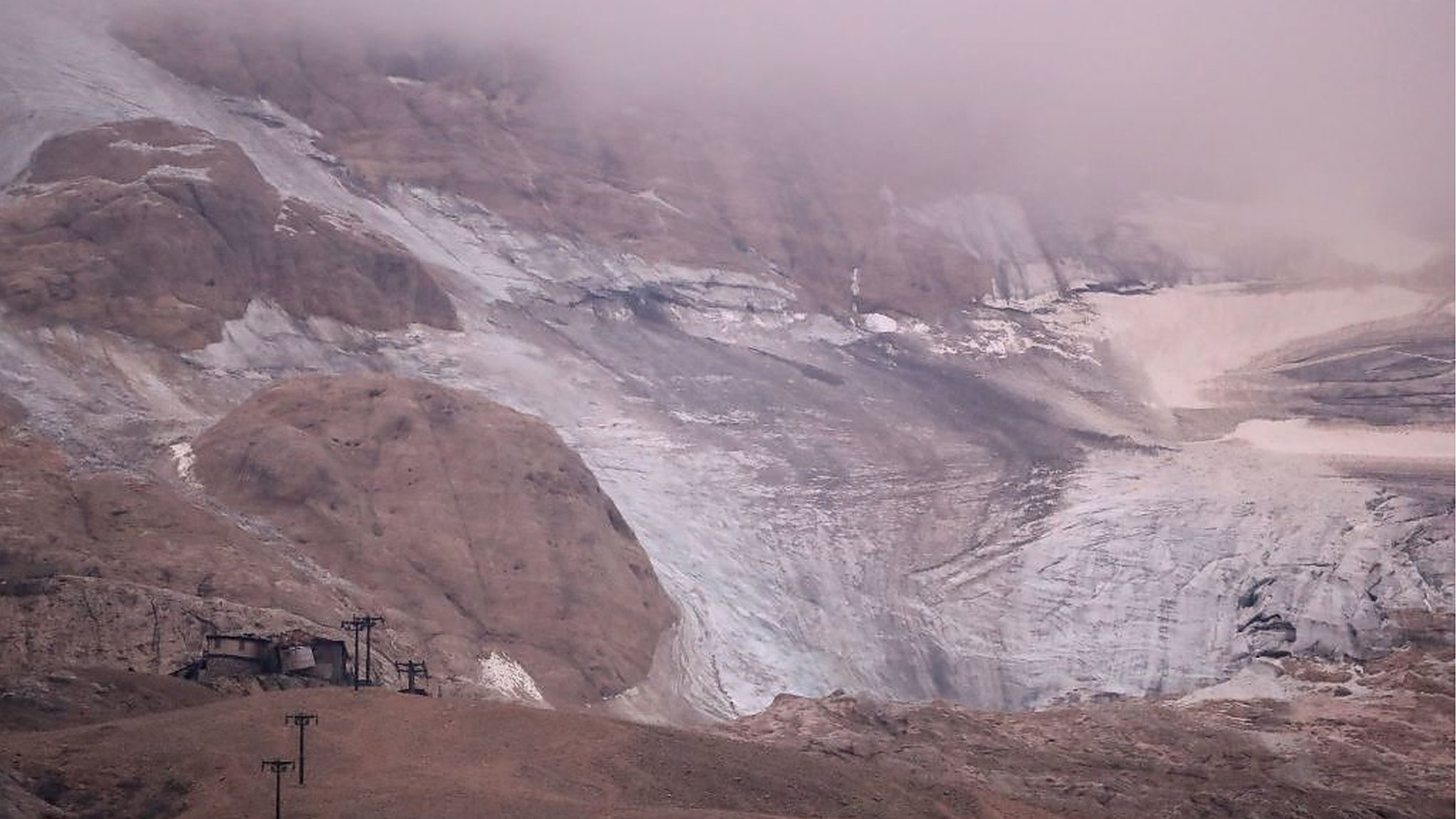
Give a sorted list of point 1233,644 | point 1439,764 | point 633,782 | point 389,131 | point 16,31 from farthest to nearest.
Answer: point 389,131 → point 16,31 → point 1233,644 → point 1439,764 → point 633,782

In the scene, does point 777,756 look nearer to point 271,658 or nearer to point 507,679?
point 507,679

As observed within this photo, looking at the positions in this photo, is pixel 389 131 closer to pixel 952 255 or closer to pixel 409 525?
pixel 952 255

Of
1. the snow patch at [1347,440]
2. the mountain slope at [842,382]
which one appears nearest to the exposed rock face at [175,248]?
the mountain slope at [842,382]

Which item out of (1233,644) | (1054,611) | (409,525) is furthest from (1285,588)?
(409,525)

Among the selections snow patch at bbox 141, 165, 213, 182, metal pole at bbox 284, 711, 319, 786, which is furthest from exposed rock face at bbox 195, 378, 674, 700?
snow patch at bbox 141, 165, 213, 182

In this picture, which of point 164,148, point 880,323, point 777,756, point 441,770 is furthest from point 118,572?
point 880,323

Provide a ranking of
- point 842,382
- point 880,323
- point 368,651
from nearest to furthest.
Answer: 1. point 368,651
2. point 842,382
3. point 880,323

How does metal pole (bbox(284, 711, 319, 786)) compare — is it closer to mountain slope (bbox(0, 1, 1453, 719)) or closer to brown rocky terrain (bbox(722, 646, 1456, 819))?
brown rocky terrain (bbox(722, 646, 1456, 819))
